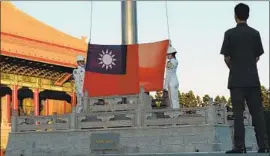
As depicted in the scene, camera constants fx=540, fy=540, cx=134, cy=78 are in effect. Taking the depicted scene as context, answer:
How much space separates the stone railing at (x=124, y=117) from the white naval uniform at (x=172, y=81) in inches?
23.3

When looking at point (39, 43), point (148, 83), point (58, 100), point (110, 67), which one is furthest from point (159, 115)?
point (58, 100)

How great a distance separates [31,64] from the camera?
24734mm

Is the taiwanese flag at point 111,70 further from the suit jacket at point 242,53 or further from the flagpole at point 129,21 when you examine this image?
the suit jacket at point 242,53

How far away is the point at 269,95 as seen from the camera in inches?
1736

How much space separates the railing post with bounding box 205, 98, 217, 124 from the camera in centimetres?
1261

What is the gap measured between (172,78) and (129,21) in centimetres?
448

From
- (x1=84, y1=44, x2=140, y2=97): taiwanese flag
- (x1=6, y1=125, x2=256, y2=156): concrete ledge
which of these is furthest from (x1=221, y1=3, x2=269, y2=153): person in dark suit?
(x1=84, y1=44, x2=140, y2=97): taiwanese flag

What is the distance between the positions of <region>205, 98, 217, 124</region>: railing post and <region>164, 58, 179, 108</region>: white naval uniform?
1.87m

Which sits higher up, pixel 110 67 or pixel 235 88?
pixel 110 67

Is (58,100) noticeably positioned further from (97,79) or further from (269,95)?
(269,95)

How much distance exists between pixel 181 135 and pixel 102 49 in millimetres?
3863

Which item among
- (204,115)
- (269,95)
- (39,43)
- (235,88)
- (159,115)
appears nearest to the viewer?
(235,88)

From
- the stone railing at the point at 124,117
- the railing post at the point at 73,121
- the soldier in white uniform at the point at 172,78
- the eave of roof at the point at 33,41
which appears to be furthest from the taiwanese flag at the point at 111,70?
the eave of roof at the point at 33,41

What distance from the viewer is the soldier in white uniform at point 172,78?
14422 millimetres
